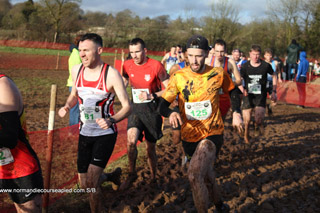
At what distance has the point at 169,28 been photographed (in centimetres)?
4634

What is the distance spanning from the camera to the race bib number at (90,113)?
352cm

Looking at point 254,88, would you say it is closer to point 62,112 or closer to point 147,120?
point 147,120

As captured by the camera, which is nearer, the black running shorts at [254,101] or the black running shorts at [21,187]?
the black running shorts at [21,187]

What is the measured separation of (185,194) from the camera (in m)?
4.71

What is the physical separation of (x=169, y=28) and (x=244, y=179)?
43.0 m

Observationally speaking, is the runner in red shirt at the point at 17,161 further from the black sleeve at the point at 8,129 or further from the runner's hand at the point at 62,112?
the runner's hand at the point at 62,112

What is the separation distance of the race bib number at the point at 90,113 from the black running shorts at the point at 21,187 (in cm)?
107

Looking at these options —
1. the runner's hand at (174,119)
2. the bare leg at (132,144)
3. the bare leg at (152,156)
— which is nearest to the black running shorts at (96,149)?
the runner's hand at (174,119)

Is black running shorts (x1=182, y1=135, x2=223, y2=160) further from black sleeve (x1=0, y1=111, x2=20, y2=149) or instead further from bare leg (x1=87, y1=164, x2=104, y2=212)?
black sleeve (x1=0, y1=111, x2=20, y2=149)

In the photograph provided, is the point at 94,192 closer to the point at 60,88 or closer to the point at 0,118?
the point at 0,118

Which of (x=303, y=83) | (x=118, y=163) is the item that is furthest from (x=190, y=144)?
(x=303, y=83)

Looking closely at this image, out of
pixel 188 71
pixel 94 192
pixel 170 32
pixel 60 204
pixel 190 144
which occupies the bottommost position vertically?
pixel 60 204

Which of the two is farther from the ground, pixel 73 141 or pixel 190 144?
pixel 190 144

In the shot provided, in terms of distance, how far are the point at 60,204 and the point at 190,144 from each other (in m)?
1.99
